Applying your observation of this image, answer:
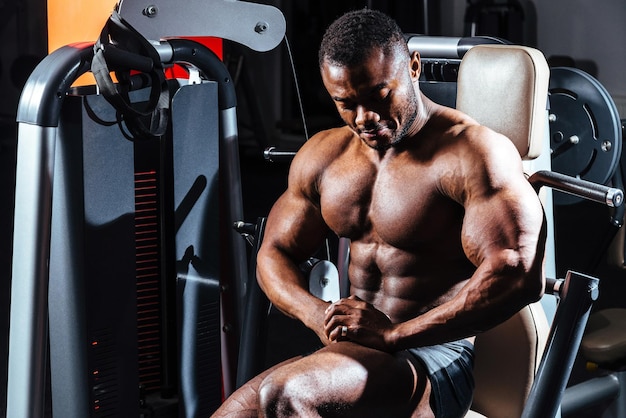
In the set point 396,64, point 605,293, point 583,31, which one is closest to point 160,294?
point 396,64

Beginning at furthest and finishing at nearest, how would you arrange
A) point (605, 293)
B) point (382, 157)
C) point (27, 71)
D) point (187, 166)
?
point (27, 71) → point (605, 293) → point (187, 166) → point (382, 157)

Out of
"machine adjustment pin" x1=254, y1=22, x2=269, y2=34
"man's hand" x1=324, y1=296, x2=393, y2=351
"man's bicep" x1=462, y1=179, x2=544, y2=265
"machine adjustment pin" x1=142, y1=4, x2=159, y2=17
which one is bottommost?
"man's hand" x1=324, y1=296, x2=393, y2=351

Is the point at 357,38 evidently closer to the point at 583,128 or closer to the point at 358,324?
the point at 358,324

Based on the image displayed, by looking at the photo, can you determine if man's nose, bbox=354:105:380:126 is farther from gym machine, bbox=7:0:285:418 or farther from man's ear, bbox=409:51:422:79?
gym machine, bbox=7:0:285:418

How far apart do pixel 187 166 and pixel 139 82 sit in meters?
0.30

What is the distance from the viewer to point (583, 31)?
703 centimetres

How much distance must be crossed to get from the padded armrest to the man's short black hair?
34 centimetres

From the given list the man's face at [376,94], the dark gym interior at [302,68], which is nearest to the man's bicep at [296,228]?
the man's face at [376,94]

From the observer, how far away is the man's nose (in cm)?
175

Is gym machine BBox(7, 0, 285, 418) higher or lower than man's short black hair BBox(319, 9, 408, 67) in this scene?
lower

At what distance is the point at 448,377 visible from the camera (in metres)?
1.80

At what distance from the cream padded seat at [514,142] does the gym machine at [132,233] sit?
67cm

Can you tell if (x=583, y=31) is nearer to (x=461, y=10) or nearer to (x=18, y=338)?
(x=461, y=10)

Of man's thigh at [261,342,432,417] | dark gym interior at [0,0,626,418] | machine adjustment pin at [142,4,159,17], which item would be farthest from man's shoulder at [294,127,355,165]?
dark gym interior at [0,0,626,418]
